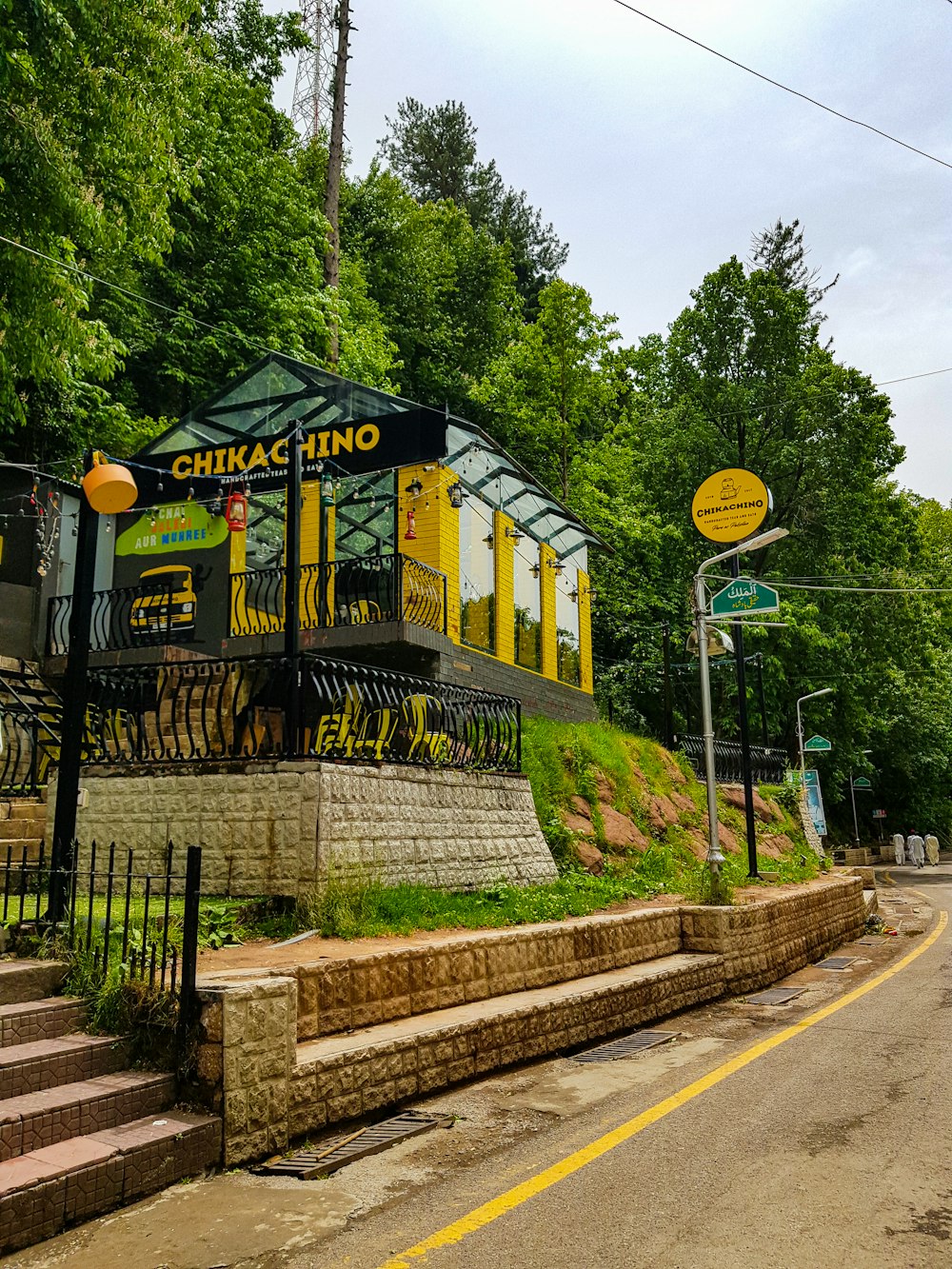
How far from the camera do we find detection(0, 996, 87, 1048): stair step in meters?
4.98

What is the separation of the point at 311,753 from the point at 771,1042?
4.81 m

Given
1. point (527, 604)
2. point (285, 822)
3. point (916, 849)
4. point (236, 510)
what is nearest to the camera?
point (285, 822)

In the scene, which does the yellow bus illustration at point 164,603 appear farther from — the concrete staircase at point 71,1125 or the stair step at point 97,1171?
the stair step at point 97,1171

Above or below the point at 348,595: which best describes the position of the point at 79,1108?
below

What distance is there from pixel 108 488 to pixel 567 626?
17.8 meters

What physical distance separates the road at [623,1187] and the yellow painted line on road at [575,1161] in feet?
0.05

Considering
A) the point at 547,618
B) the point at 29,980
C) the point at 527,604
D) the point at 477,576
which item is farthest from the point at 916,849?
the point at 29,980

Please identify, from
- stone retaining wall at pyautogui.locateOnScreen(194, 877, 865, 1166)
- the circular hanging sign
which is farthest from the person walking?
stone retaining wall at pyautogui.locateOnScreen(194, 877, 865, 1166)

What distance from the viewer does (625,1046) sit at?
8.26m

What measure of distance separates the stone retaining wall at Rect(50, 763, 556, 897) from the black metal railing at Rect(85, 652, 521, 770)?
8.4 inches

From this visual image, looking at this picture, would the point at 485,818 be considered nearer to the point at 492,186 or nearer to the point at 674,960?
the point at 674,960

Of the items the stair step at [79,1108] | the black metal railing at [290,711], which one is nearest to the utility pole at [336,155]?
the black metal railing at [290,711]

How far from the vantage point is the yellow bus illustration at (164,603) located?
17375mm

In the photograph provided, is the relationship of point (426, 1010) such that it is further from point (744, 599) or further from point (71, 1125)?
point (744, 599)
